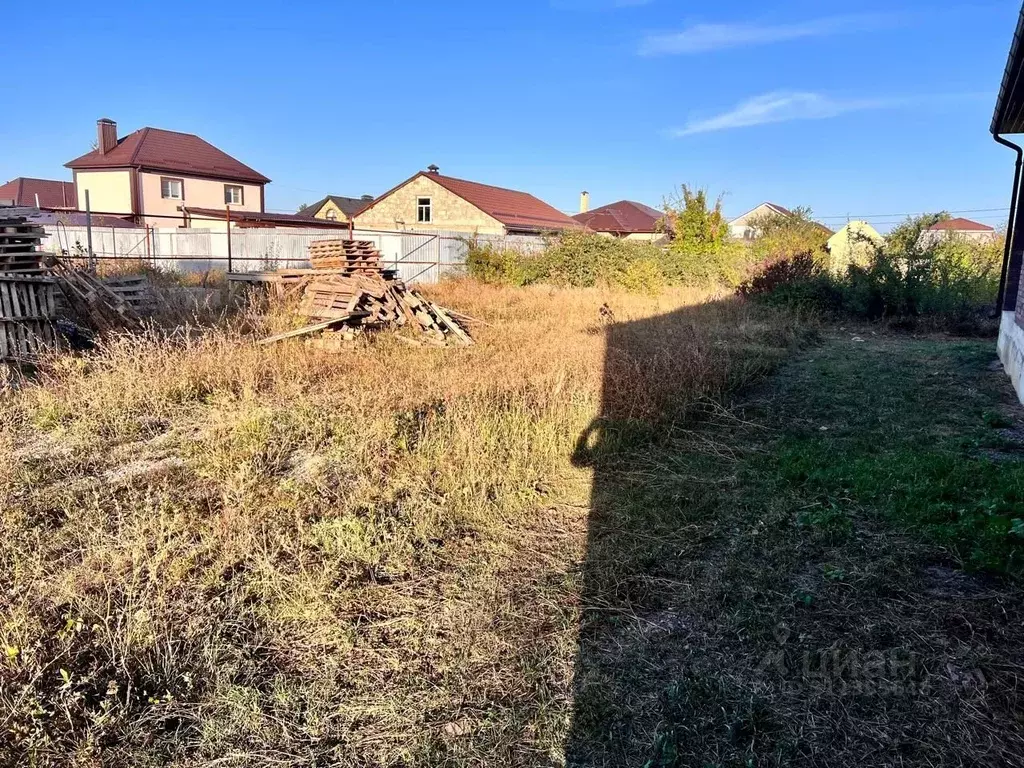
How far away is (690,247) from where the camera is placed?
72.3 feet

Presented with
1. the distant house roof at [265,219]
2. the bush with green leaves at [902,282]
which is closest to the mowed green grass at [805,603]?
the bush with green leaves at [902,282]

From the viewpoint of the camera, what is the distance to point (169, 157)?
117 feet

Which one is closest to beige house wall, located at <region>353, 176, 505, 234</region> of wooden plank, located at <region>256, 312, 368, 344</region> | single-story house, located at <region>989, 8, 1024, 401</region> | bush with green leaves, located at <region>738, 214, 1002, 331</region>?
bush with green leaves, located at <region>738, 214, 1002, 331</region>

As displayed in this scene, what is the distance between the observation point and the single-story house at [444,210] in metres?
34.5

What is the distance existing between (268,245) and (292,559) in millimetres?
22173

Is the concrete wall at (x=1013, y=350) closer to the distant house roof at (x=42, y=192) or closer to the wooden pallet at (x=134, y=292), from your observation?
the wooden pallet at (x=134, y=292)

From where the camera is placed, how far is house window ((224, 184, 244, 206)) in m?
38.4

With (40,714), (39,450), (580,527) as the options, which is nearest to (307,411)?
(39,450)

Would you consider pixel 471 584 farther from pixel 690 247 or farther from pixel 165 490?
pixel 690 247

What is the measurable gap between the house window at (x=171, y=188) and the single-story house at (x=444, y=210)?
9.85 meters

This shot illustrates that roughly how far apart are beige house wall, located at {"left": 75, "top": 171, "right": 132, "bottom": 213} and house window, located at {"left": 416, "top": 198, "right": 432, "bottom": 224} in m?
15.3

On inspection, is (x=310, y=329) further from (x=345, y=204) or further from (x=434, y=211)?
(x=345, y=204)

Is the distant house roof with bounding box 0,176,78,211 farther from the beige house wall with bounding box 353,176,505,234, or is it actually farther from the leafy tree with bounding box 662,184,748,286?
the leafy tree with bounding box 662,184,748,286

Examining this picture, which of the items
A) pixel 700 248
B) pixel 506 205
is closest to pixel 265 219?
pixel 506 205
